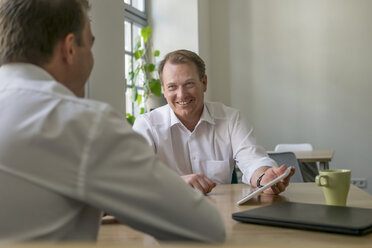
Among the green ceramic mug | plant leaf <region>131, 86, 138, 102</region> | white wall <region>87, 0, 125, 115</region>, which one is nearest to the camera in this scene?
the green ceramic mug

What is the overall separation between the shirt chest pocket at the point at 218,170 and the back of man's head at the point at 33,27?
1475 millimetres

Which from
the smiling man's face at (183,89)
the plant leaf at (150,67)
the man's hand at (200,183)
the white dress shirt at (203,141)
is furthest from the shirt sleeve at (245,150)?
the plant leaf at (150,67)

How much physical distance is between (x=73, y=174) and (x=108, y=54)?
9.02 ft

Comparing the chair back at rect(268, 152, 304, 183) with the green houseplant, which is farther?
the green houseplant

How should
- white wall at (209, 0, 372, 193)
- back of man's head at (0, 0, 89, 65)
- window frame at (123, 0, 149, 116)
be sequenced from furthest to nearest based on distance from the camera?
white wall at (209, 0, 372, 193) < window frame at (123, 0, 149, 116) < back of man's head at (0, 0, 89, 65)

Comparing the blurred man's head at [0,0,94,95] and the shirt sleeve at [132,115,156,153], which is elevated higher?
the blurred man's head at [0,0,94,95]

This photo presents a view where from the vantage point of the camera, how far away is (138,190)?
0.78 metres

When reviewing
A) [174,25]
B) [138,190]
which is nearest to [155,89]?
[174,25]

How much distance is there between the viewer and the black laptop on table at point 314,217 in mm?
1008

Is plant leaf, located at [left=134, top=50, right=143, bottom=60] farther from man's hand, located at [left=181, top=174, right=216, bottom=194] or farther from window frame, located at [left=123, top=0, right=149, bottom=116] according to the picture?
man's hand, located at [left=181, top=174, right=216, bottom=194]

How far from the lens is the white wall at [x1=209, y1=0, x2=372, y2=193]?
5.71 m

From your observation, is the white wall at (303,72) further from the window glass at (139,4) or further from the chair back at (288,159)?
the chair back at (288,159)

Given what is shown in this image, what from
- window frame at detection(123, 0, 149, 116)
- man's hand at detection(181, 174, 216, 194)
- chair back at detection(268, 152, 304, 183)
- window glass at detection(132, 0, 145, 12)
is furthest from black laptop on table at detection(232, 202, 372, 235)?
window glass at detection(132, 0, 145, 12)

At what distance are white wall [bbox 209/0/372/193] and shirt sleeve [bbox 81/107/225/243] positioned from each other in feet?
17.1
